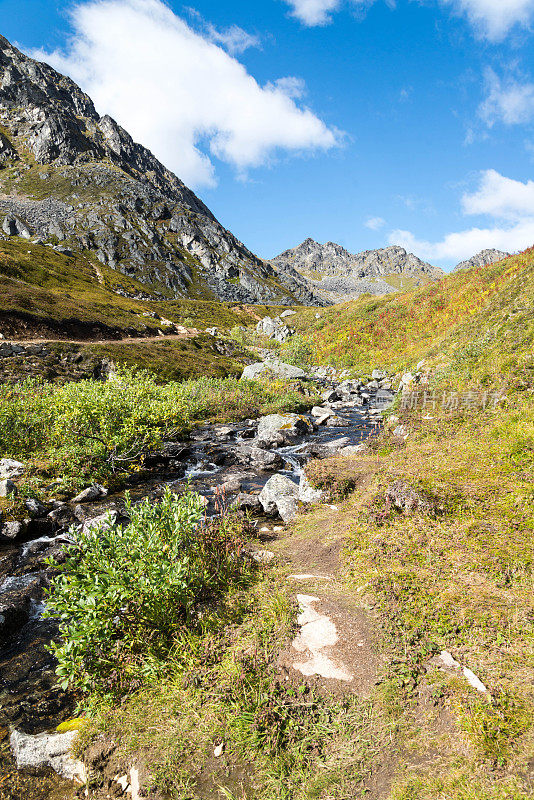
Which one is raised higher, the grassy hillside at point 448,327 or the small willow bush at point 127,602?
the grassy hillside at point 448,327

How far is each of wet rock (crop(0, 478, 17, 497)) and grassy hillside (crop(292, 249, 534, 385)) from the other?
20.5 metres

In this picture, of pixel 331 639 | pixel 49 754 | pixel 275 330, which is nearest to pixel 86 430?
pixel 49 754

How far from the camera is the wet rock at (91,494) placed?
15.3 meters

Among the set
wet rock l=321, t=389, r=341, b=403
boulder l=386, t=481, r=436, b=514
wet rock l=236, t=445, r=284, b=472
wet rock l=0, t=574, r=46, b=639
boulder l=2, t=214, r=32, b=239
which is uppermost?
boulder l=2, t=214, r=32, b=239

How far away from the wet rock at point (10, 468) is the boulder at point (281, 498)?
11.4 metres

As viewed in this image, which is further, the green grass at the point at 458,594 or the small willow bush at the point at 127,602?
the small willow bush at the point at 127,602

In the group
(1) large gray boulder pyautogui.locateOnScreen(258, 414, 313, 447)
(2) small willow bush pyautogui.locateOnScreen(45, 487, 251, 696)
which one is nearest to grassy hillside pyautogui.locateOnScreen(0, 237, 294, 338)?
(1) large gray boulder pyautogui.locateOnScreen(258, 414, 313, 447)

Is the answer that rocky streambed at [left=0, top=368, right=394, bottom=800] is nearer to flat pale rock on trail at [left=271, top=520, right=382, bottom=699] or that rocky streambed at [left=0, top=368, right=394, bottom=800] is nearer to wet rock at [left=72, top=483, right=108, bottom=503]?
wet rock at [left=72, top=483, right=108, bottom=503]

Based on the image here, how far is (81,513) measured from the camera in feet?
45.6

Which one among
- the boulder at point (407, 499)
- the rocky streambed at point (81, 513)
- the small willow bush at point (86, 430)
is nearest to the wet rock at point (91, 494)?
the rocky streambed at point (81, 513)

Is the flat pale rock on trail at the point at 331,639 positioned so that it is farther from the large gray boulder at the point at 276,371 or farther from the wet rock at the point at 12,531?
the large gray boulder at the point at 276,371

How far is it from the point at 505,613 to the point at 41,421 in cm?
2107

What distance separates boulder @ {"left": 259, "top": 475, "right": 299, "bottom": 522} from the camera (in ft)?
41.4

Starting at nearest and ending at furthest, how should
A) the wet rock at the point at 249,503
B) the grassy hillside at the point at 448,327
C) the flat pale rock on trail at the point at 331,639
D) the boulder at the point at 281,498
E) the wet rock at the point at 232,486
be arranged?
the flat pale rock on trail at the point at 331,639, the boulder at the point at 281,498, the wet rock at the point at 249,503, the wet rock at the point at 232,486, the grassy hillside at the point at 448,327
